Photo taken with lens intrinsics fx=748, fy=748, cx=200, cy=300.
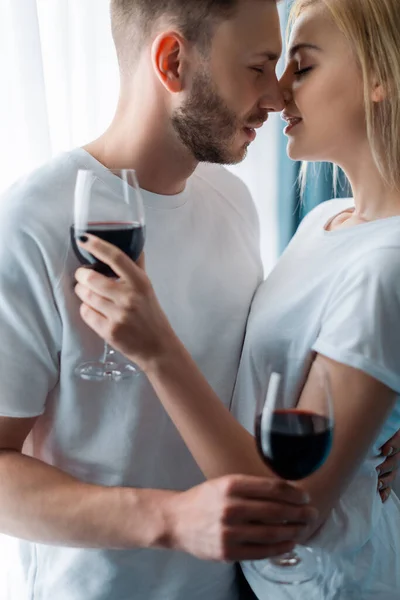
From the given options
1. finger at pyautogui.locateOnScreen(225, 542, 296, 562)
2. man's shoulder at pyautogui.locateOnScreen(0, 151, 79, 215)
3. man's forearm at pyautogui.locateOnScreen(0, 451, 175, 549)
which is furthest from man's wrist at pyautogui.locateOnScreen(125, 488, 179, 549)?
man's shoulder at pyautogui.locateOnScreen(0, 151, 79, 215)

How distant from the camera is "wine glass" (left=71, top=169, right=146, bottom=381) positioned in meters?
1.18

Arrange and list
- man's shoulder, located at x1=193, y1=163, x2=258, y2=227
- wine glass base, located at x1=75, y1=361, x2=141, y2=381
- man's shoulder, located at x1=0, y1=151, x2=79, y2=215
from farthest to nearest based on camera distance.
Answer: man's shoulder, located at x1=193, y1=163, x2=258, y2=227 → man's shoulder, located at x1=0, y1=151, x2=79, y2=215 → wine glass base, located at x1=75, y1=361, x2=141, y2=381

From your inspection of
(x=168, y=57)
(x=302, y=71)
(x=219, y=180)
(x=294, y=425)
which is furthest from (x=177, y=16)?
(x=294, y=425)

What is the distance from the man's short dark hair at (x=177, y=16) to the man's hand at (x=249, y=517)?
0.91 m

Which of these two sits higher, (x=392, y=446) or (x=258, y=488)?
(x=258, y=488)

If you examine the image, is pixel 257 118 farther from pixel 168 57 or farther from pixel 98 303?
pixel 98 303

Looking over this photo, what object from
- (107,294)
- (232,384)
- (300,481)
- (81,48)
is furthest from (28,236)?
(81,48)

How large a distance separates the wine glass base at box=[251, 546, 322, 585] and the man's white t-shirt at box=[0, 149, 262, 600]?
26 cm

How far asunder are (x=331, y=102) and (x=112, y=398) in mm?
751

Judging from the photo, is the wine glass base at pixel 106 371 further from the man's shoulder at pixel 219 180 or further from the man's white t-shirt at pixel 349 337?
the man's shoulder at pixel 219 180

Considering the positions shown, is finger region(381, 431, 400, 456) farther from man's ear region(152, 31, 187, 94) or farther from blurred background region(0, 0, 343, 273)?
blurred background region(0, 0, 343, 273)

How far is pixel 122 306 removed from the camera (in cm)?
113

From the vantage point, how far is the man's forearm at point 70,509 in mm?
1179

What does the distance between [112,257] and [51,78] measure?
1.01 meters
